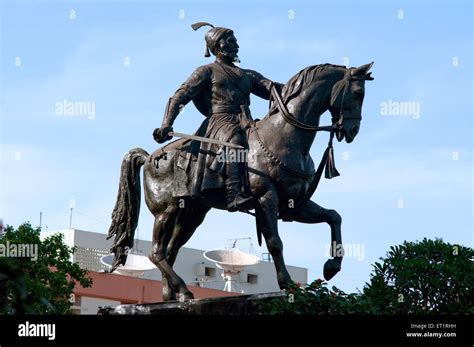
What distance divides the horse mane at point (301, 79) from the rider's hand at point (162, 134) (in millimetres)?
1516

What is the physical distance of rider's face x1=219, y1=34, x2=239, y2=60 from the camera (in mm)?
14906

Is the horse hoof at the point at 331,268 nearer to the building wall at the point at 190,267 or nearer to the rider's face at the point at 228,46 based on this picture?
the rider's face at the point at 228,46

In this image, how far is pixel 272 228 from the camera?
13.4 meters

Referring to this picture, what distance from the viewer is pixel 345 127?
13.8 meters

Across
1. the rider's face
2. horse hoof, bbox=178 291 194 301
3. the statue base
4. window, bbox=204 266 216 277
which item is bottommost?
the statue base

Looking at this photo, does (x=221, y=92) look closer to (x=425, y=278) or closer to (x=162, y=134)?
(x=162, y=134)

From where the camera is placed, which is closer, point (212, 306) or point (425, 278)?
point (212, 306)

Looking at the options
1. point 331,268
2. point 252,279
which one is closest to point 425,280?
point 331,268

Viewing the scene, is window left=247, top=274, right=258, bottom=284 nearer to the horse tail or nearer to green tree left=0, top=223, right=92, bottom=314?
green tree left=0, top=223, right=92, bottom=314

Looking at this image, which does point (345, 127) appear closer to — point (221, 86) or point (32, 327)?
point (221, 86)

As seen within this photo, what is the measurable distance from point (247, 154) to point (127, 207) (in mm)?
2546

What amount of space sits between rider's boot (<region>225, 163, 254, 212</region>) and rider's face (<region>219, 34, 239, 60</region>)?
204cm

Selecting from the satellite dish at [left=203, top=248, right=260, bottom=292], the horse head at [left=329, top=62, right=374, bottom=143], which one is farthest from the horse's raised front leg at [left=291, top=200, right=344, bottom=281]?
the satellite dish at [left=203, top=248, right=260, bottom=292]

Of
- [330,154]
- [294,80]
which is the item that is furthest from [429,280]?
[294,80]
